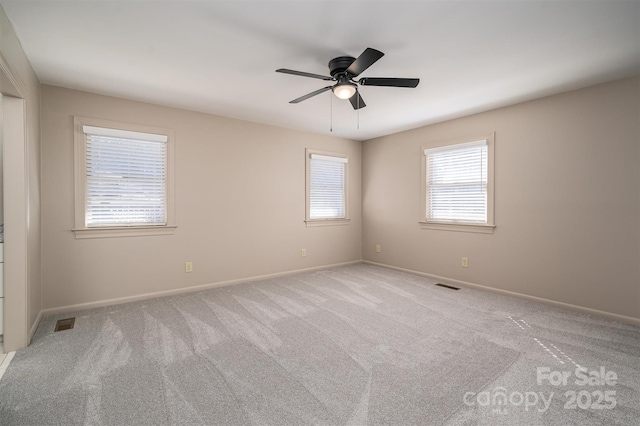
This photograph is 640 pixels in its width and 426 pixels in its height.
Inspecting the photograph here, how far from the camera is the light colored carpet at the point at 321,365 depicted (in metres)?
1.68

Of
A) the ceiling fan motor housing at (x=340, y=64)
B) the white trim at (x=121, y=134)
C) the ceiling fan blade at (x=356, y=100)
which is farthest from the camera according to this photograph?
the white trim at (x=121, y=134)

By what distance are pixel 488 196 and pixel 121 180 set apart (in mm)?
4669

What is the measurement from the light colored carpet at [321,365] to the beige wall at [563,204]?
386 millimetres

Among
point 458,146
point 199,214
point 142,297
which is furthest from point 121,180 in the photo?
point 458,146

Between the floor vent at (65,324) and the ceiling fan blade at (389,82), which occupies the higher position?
the ceiling fan blade at (389,82)

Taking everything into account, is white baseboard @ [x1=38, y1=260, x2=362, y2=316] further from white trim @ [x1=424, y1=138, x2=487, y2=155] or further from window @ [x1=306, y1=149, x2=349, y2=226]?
white trim @ [x1=424, y1=138, x2=487, y2=155]

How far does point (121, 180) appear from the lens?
3455mm

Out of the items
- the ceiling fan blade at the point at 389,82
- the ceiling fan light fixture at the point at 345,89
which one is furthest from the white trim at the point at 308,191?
the ceiling fan blade at the point at 389,82

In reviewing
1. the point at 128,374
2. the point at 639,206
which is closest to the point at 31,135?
the point at 128,374

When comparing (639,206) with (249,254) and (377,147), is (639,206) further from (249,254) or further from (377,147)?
(249,254)

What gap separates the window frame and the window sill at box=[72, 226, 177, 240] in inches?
146

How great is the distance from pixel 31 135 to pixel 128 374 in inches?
91.5

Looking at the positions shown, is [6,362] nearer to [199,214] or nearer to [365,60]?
[199,214]

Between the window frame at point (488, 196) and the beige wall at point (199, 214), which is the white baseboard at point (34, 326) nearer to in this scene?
the beige wall at point (199, 214)
